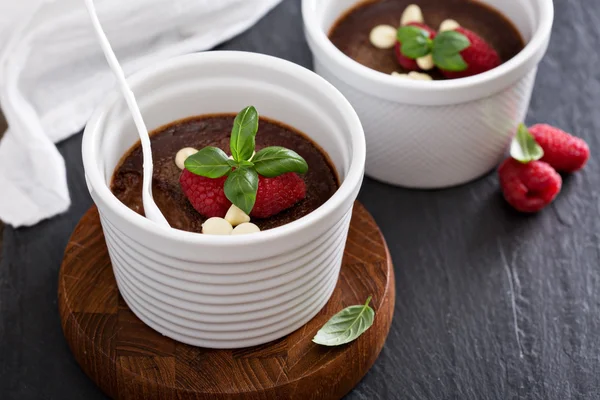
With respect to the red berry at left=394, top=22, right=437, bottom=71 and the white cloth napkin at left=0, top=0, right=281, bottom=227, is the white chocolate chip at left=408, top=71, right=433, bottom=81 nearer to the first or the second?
the red berry at left=394, top=22, right=437, bottom=71

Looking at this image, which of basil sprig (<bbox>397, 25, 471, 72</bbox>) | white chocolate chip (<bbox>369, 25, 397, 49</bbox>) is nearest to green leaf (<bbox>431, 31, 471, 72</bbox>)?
basil sprig (<bbox>397, 25, 471, 72</bbox>)

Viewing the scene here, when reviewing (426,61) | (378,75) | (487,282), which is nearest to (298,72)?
(378,75)

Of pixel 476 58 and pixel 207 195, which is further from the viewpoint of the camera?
pixel 476 58

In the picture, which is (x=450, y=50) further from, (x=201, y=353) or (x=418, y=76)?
(x=201, y=353)

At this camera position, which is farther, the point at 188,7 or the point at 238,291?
the point at 188,7

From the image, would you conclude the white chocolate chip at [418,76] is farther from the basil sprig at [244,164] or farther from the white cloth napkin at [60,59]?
the white cloth napkin at [60,59]

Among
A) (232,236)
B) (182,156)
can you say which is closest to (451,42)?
(182,156)

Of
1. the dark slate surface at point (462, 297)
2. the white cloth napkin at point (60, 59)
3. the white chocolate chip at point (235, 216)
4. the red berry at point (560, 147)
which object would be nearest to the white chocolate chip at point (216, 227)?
the white chocolate chip at point (235, 216)

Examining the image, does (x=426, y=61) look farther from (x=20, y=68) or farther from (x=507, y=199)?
(x=20, y=68)
